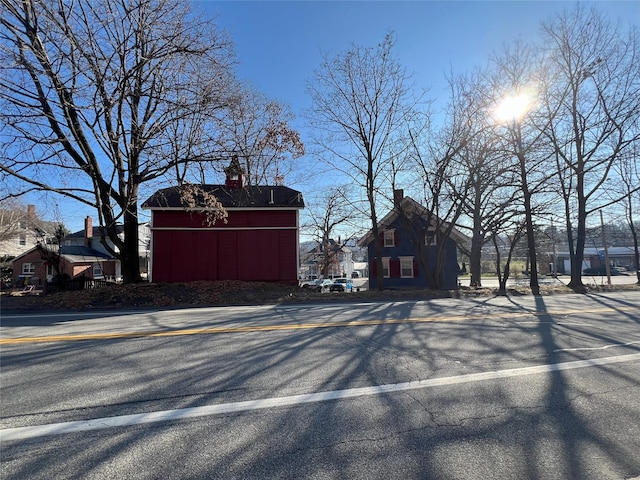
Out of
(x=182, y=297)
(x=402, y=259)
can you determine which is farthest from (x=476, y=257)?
(x=182, y=297)

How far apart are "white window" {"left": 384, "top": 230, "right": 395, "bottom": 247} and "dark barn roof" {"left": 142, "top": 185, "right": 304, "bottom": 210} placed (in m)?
15.6

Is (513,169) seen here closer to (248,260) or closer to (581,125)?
(581,125)

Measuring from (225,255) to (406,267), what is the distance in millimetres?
19690

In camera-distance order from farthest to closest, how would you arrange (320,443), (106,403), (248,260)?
(248,260) → (106,403) → (320,443)

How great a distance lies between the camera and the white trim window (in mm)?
35125

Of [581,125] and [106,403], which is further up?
[581,125]

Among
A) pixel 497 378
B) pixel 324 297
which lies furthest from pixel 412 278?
pixel 497 378

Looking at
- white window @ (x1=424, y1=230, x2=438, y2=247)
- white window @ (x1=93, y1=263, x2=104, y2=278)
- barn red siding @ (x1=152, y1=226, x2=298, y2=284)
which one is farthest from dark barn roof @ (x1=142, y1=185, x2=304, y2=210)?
white window @ (x1=93, y1=263, x2=104, y2=278)

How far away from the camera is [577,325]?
7.86 meters

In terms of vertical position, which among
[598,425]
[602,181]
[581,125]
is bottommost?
[598,425]

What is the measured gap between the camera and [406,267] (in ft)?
113

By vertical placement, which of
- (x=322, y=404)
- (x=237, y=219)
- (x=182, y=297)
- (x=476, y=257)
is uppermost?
(x=237, y=219)

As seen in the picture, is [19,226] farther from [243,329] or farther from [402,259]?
[243,329]

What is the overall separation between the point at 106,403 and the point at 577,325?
27.9 feet
